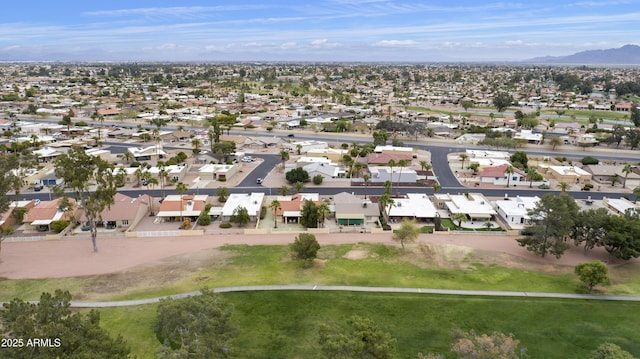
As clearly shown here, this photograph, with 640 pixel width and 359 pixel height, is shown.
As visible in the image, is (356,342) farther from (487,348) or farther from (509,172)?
(509,172)

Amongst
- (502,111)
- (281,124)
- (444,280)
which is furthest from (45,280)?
(502,111)

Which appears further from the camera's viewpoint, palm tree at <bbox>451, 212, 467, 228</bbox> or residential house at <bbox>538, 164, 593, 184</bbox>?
residential house at <bbox>538, 164, 593, 184</bbox>

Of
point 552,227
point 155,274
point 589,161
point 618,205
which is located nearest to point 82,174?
point 155,274

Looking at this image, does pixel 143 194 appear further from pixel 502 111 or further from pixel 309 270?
pixel 502 111

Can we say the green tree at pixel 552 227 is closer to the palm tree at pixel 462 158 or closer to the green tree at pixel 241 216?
the green tree at pixel 241 216

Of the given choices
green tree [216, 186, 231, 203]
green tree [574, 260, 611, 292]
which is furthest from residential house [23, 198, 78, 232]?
green tree [574, 260, 611, 292]

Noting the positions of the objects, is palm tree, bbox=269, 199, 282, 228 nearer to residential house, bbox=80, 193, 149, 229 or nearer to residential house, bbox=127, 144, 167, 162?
residential house, bbox=80, 193, 149, 229
